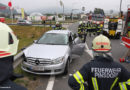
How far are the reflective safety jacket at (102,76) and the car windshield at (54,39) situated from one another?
14.5ft

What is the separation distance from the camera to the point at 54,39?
21.6 feet

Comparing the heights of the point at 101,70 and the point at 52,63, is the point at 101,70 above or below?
above

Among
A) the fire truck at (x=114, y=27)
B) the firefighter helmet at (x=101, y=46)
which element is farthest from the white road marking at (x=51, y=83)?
the fire truck at (x=114, y=27)

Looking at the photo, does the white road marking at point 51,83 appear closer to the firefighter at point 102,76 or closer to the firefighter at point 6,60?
the firefighter at point 102,76

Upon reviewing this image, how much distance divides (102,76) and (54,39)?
4878 mm

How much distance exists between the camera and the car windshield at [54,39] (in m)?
6.34

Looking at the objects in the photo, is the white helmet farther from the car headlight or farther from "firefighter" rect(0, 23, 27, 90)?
the car headlight

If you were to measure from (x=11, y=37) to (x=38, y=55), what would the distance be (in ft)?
11.7

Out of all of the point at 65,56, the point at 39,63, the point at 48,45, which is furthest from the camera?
the point at 48,45

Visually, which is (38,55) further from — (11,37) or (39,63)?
(11,37)

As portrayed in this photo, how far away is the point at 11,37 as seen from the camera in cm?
154

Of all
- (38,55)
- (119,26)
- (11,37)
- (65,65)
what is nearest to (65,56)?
(65,65)

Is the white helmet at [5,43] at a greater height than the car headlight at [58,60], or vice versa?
the white helmet at [5,43]

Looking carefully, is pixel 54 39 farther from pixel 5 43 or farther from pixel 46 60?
pixel 5 43
